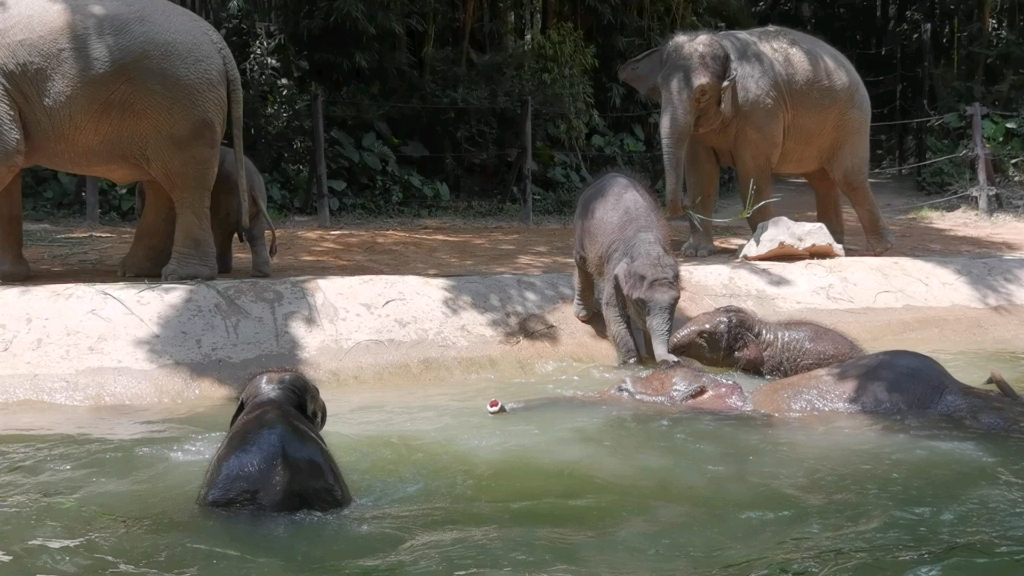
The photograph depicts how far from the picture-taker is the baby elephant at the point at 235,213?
29.0ft

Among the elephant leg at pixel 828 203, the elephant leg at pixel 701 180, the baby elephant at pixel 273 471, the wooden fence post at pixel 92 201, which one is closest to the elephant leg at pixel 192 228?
the baby elephant at pixel 273 471

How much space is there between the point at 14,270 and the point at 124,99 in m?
1.69

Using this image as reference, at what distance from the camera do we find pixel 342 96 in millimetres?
15711

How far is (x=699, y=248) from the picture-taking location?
10.7 meters

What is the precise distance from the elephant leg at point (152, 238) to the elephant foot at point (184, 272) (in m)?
0.65

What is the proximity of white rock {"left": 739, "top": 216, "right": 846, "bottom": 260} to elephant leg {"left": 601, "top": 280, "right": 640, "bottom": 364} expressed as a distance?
2.47 metres

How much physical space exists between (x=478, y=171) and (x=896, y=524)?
12985mm

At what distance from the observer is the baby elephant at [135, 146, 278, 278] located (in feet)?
29.0

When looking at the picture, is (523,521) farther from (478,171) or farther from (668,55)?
(478,171)

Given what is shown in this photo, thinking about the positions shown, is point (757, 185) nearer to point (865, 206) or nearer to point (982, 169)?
point (865, 206)

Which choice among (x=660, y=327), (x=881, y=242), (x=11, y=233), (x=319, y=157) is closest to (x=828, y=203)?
(x=881, y=242)

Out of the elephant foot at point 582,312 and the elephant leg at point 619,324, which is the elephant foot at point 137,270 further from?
the elephant leg at point 619,324

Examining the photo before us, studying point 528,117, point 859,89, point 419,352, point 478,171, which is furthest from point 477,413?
point 478,171

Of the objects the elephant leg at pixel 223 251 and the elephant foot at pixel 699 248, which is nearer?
the elephant leg at pixel 223 251
